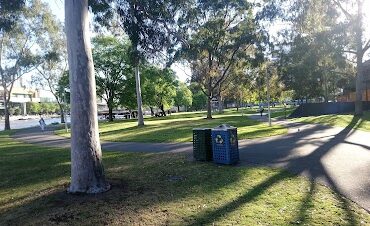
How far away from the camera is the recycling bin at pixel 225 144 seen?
31.6ft

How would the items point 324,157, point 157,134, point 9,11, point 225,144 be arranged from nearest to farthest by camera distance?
point 225,144 < point 324,157 < point 9,11 < point 157,134

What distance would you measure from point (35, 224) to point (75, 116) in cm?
246

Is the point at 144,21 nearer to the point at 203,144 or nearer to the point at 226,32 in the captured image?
the point at 203,144

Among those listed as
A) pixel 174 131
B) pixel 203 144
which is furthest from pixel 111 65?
pixel 203 144

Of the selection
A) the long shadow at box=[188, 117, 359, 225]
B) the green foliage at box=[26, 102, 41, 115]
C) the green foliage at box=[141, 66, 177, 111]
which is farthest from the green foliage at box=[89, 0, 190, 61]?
the green foliage at box=[26, 102, 41, 115]

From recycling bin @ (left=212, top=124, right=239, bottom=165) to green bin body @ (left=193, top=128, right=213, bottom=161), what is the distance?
0.41 metres

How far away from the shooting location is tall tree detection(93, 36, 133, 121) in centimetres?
5366

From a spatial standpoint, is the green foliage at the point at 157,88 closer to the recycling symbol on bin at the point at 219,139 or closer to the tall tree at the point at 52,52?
the tall tree at the point at 52,52

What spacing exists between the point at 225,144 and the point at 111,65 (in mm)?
46757

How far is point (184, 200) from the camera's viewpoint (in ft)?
21.9

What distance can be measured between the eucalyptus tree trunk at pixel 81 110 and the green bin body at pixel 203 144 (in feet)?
11.9

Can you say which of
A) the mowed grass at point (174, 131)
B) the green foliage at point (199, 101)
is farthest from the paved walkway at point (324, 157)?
the green foliage at point (199, 101)

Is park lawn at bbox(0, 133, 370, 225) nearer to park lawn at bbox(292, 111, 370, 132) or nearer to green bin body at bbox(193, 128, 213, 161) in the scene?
green bin body at bbox(193, 128, 213, 161)

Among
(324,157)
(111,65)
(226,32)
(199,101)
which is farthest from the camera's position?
(199,101)
